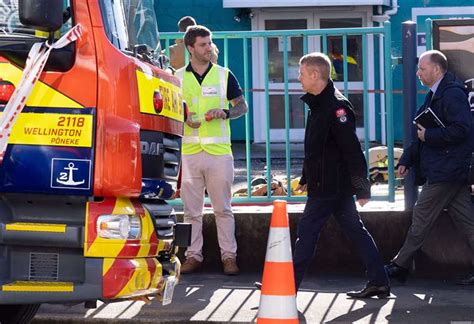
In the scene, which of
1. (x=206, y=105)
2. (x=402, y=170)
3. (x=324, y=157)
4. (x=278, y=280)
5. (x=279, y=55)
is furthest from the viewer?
(x=279, y=55)

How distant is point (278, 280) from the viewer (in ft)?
20.1

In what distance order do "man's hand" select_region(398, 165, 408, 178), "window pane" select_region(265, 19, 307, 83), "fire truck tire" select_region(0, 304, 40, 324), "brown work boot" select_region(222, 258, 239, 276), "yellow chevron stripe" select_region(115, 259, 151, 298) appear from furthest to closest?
"window pane" select_region(265, 19, 307, 83) → "brown work boot" select_region(222, 258, 239, 276) → "man's hand" select_region(398, 165, 408, 178) → "fire truck tire" select_region(0, 304, 40, 324) → "yellow chevron stripe" select_region(115, 259, 151, 298)

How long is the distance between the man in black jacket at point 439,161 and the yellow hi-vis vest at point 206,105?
1.46 m

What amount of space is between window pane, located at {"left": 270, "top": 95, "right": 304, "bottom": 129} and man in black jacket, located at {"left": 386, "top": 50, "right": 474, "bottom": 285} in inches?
46.7

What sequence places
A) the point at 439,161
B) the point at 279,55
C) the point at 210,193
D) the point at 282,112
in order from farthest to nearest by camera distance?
the point at 279,55, the point at 282,112, the point at 210,193, the point at 439,161

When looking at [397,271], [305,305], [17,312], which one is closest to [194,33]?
[305,305]

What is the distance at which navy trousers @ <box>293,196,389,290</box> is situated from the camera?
790 cm

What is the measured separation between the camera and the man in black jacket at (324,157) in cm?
781

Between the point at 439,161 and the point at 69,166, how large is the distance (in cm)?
356

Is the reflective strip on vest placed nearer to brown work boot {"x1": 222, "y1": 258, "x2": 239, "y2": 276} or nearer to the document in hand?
brown work boot {"x1": 222, "y1": 258, "x2": 239, "y2": 276}

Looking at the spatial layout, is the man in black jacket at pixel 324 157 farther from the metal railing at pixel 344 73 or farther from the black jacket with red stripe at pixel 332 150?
the metal railing at pixel 344 73

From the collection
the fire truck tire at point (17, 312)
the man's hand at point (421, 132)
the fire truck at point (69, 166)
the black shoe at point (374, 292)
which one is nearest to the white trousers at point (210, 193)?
the black shoe at point (374, 292)

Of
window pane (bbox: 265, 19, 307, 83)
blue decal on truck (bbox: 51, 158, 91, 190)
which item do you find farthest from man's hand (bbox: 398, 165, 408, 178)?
blue decal on truck (bbox: 51, 158, 91, 190)

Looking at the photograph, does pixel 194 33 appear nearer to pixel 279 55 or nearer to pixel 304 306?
pixel 279 55
